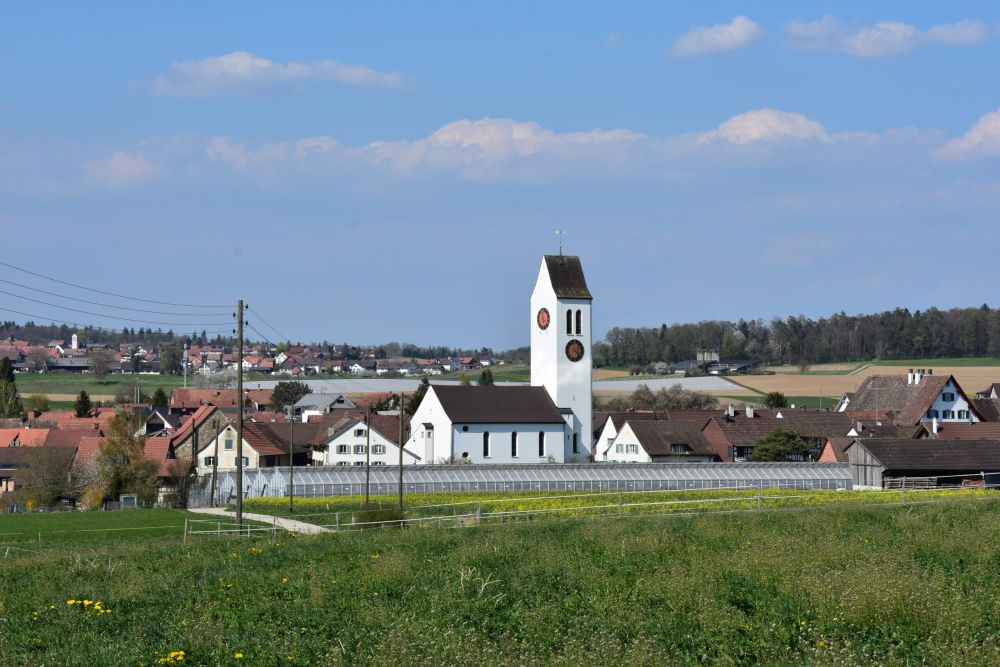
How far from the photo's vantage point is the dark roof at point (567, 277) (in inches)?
3435

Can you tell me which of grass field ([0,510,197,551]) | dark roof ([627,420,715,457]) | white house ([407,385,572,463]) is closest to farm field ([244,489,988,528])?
grass field ([0,510,197,551])

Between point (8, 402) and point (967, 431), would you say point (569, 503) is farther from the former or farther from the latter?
point (8, 402)

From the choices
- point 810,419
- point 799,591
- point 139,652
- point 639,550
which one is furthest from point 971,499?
point 810,419

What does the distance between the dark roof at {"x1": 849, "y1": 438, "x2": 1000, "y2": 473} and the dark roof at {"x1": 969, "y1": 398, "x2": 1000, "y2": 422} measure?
1590 inches

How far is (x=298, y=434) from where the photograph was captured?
339 ft

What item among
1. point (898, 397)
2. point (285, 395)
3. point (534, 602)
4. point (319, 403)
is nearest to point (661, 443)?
point (898, 397)

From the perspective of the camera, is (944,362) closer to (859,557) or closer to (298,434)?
(298,434)

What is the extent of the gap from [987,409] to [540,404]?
A: 1919 inches

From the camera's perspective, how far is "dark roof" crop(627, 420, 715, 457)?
89.4 metres

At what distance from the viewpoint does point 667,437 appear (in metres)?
91.1

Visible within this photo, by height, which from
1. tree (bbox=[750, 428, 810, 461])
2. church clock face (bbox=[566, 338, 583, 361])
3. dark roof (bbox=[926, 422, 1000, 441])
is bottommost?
tree (bbox=[750, 428, 810, 461])

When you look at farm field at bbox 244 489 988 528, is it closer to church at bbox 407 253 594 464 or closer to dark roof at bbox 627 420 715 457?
church at bbox 407 253 594 464

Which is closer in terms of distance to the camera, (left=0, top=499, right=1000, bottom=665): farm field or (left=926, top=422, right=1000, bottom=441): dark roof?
(left=0, top=499, right=1000, bottom=665): farm field

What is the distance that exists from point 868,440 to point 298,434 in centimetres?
5210
